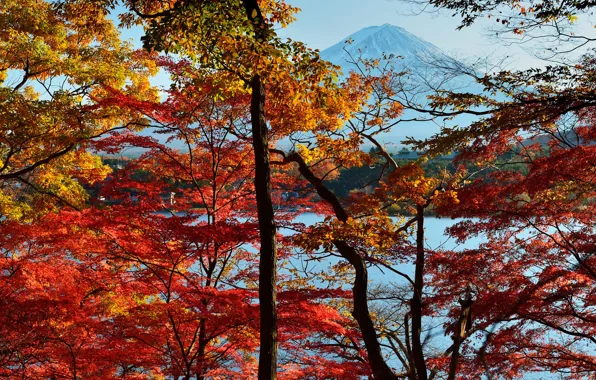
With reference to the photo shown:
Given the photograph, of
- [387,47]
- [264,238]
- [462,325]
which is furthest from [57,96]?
[387,47]

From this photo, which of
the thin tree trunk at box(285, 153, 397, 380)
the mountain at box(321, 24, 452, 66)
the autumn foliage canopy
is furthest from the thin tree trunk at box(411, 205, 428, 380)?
the mountain at box(321, 24, 452, 66)

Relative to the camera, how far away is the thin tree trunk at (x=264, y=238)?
3811mm

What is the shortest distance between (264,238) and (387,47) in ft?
36.9

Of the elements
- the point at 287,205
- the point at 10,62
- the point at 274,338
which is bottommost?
the point at 274,338

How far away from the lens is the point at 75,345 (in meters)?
6.01

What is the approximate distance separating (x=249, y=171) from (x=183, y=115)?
6.13 feet

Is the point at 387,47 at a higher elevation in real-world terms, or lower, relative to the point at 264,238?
higher

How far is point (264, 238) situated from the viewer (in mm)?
4016

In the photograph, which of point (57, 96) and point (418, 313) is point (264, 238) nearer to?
point (418, 313)

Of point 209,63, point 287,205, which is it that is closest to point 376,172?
point 287,205

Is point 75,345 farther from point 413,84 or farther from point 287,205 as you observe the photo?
point 413,84

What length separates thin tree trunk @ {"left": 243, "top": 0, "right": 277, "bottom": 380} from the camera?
12.5ft

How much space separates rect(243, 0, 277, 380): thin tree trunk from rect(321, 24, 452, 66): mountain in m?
1.93

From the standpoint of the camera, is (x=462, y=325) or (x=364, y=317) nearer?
(x=364, y=317)
